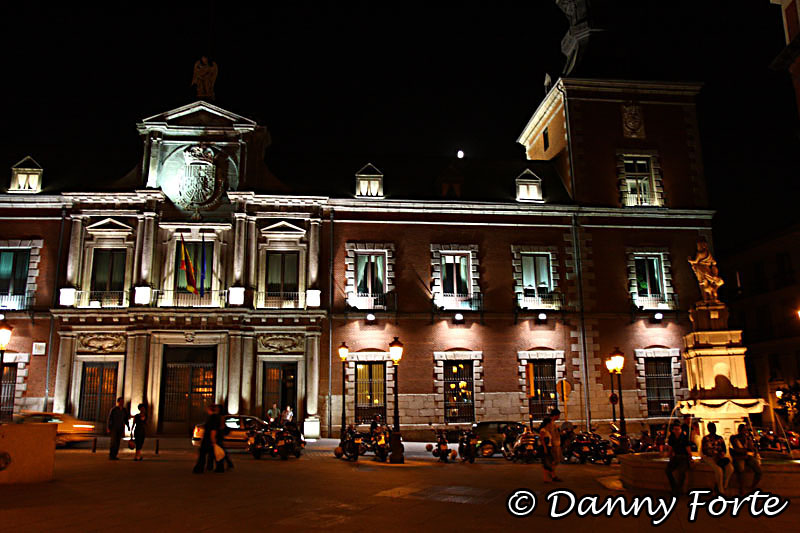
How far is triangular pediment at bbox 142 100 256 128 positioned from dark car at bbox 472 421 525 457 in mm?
17375

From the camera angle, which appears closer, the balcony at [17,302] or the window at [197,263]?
the balcony at [17,302]

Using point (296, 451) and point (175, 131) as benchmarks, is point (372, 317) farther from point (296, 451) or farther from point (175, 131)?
point (175, 131)

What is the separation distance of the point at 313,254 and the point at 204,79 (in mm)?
10192

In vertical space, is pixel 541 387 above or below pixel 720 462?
above

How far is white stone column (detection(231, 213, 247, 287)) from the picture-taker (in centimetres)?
2936

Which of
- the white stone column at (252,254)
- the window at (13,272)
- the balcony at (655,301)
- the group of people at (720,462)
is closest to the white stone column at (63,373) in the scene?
the window at (13,272)

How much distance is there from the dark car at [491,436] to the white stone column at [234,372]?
10.5 meters

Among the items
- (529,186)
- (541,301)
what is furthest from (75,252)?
(529,186)

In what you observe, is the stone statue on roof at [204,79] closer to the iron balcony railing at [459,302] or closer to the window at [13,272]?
the window at [13,272]

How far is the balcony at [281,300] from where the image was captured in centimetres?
2981

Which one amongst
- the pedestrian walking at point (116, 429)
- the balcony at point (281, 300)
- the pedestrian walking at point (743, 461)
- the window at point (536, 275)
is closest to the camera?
the pedestrian walking at point (743, 461)

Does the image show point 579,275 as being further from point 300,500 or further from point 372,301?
point 300,500

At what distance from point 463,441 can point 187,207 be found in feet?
55.2

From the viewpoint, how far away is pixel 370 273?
102 feet
